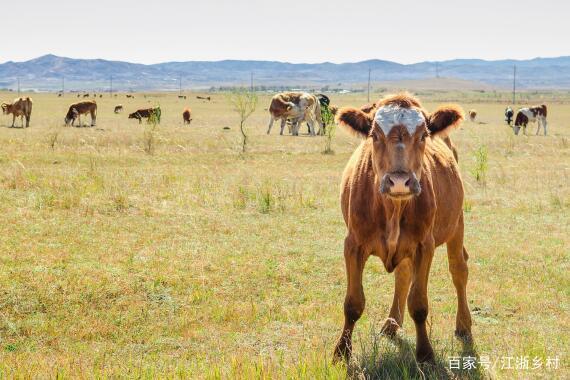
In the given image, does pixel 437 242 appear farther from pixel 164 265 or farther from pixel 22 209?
pixel 22 209

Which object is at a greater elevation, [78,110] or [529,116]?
[529,116]

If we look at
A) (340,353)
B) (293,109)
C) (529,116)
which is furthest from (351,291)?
(529,116)

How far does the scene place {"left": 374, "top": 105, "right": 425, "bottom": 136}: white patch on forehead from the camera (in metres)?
5.29

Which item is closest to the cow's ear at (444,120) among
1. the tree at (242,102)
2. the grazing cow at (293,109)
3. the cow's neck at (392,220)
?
the cow's neck at (392,220)

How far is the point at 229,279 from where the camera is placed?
360 inches

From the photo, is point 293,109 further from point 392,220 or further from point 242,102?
point 392,220

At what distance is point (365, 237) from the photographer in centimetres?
572

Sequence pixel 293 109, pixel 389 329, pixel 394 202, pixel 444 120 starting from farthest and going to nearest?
pixel 293 109 < pixel 389 329 < pixel 444 120 < pixel 394 202

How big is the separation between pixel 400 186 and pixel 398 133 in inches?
22.5

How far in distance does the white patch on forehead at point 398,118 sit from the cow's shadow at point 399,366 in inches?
79.9

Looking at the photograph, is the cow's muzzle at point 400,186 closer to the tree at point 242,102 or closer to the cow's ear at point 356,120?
the cow's ear at point 356,120

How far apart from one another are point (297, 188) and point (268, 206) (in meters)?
2.94

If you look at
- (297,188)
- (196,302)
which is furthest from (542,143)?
(196,302)

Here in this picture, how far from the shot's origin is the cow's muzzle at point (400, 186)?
16.1 ft
